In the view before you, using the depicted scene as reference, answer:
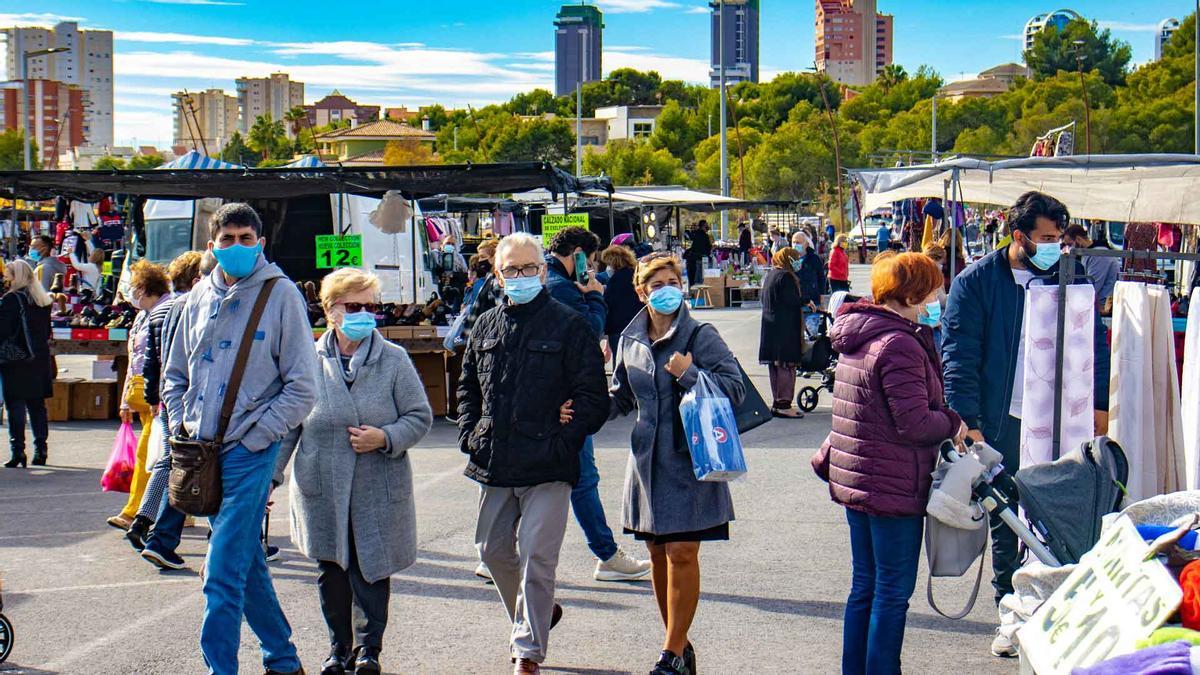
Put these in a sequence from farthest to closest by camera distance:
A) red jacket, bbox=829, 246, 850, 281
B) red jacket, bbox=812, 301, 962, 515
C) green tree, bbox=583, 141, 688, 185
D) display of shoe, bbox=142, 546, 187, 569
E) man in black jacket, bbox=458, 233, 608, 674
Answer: green tree, bbox=583, 141, 688, 185, red jacket, bbox=829, 246, 850, 281, display of shoe, bbox=142, 546, 187, 569, man in black jacket, bbox=458, 233, 608, 674, red jacket, bbox=812, 301, 962, 515

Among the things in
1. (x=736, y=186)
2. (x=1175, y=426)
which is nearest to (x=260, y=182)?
(x=1175, y=426)

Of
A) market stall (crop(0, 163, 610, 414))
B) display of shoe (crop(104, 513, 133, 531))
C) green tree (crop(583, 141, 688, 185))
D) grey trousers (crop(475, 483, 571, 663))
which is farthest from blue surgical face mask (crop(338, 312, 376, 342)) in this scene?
green tree (crop(583, 141, 688, 185))

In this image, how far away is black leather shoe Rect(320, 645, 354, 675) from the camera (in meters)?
5.65

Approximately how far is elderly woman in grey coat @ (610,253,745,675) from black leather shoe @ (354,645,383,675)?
1134 mm

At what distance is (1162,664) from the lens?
3.62 metres

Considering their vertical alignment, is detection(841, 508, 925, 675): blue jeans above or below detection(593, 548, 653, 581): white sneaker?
above

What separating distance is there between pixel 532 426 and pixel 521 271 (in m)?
0.66

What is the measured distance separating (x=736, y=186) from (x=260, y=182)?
7218 cm

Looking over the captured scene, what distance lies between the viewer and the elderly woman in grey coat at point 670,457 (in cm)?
562

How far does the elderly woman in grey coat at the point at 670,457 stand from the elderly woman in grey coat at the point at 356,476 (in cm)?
92

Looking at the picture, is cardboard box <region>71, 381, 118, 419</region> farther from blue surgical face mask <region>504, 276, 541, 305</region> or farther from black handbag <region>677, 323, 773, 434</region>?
black handbag <region>677, 323, 773, 434</region>

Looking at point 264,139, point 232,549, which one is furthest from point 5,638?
point 264,139

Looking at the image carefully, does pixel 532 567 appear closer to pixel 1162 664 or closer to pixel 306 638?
pixel 306 638

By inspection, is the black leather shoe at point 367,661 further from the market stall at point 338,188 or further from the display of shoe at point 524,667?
the market stall at point 338,188
